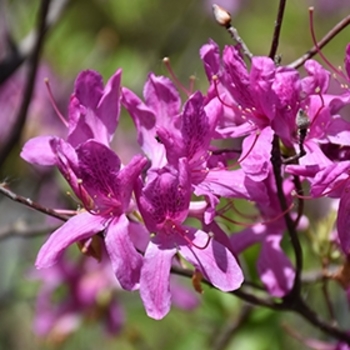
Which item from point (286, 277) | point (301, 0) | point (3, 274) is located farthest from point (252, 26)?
point (286, 277)

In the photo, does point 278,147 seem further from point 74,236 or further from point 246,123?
point 74,236

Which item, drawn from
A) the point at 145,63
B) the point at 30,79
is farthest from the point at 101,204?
the point at 145,63

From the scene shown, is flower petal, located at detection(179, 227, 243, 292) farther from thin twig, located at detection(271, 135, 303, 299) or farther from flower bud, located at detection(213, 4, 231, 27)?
flower bud, located at detection(213, 4, 231, 27)

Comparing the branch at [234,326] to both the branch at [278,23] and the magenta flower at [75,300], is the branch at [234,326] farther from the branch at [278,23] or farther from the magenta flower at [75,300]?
the branch at [278,23]

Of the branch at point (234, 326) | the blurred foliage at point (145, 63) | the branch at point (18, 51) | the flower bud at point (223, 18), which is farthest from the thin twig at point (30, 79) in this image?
the branch at point (234, 326)

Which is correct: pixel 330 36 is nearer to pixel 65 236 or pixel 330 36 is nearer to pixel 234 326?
pixel 65 236

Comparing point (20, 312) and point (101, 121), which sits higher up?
point (101, 121)
